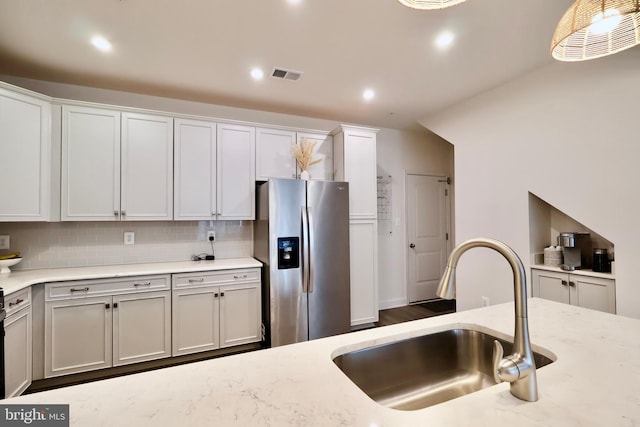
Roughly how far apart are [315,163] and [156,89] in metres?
1.89

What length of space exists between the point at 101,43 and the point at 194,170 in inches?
48.9

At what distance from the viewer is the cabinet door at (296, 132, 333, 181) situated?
11.9 ft

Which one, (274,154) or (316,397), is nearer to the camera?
(316,397)

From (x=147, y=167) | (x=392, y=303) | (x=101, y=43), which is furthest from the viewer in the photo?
(x=392, y=303)

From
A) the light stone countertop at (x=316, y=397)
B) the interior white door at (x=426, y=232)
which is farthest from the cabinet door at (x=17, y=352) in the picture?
the interior white door at (x=426, y=232)

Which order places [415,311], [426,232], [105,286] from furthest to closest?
[426,232]
[415,311]
[105,286]

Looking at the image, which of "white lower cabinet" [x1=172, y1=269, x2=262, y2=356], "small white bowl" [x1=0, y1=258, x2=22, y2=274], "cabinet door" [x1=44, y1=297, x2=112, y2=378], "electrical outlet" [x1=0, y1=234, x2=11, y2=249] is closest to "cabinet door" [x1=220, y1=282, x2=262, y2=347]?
"white lower cabinet" [x1=172, y1=269, x2=262, y2=356]

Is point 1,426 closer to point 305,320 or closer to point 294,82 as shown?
point 305,320

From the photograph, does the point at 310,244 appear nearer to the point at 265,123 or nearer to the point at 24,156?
the point at 265,123

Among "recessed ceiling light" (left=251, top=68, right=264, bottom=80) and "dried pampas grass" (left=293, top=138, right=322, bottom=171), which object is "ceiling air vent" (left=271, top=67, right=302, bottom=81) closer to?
"recessed ceiling light" (left=251, top=68, right=264, bottom=80)

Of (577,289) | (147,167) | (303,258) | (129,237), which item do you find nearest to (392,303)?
(303,258)

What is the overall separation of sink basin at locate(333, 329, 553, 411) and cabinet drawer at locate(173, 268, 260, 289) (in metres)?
2.10

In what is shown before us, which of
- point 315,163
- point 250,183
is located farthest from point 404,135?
point 250,183

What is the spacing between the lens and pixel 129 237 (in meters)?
3.03
